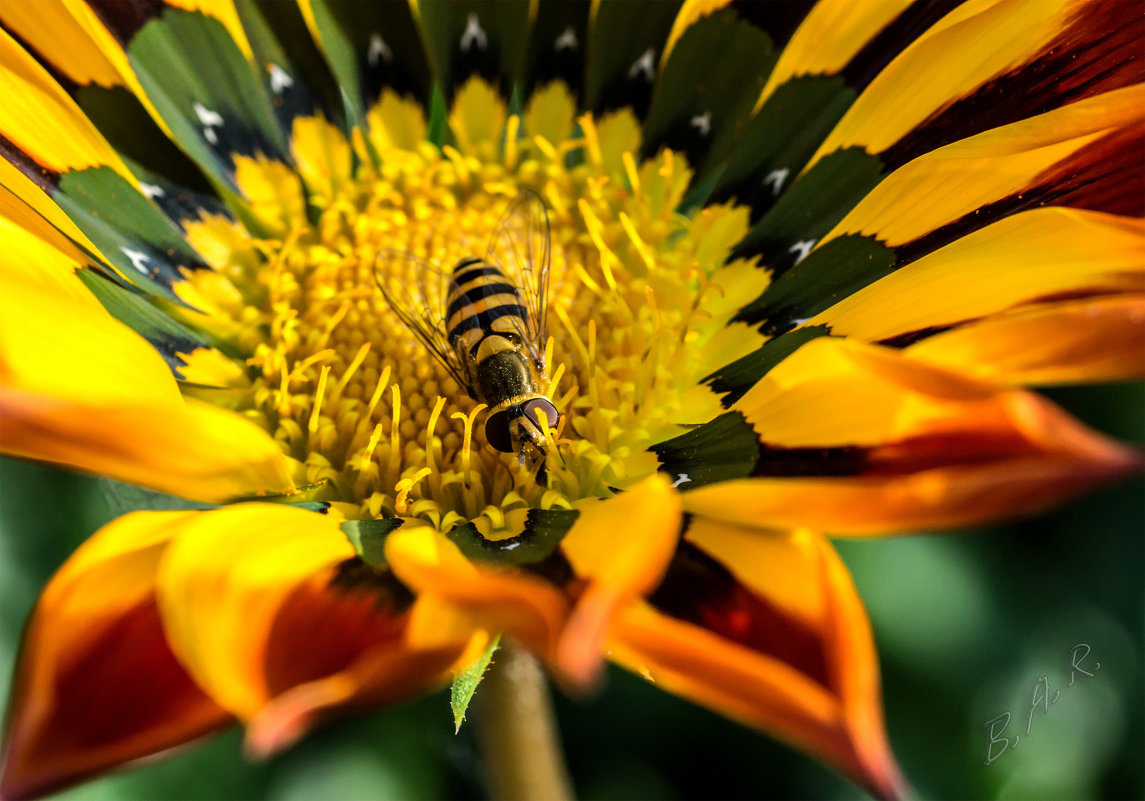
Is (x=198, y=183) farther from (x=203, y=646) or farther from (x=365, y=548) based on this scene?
(x=203, y=646)

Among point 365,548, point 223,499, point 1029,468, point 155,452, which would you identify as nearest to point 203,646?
point 155,452

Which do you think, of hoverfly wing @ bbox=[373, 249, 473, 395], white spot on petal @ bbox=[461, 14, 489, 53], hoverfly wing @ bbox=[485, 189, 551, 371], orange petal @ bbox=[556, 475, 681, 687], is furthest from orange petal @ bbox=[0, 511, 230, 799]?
white spot on petal @ bbox=[461, 14, 489, 53]

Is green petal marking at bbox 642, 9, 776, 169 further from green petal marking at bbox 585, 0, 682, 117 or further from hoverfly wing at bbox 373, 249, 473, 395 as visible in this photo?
hoverfly wing at bbox 373, 249, 473, 395

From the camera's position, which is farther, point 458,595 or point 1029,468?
point 458,595

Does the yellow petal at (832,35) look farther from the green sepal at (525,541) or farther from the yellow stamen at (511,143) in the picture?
the green sepal at (525,541)

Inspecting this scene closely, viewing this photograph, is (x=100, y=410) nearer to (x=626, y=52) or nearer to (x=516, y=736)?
(x=516, y=736)
